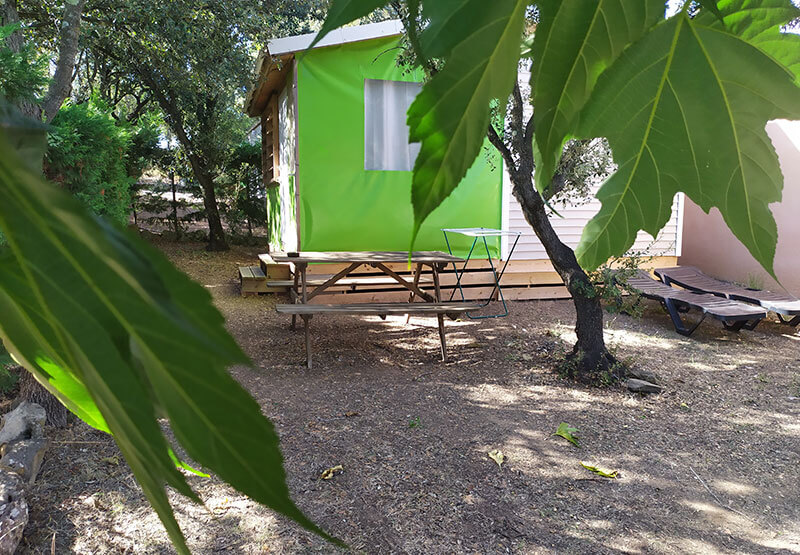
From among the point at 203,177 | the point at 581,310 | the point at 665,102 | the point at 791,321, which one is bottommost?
the point at 791,321

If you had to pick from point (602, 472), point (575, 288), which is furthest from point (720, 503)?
point (575, 288)

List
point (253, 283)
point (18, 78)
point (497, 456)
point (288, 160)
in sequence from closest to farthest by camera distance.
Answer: point (18, 78), point (497, 456), point (288, 160), point (253, 283)

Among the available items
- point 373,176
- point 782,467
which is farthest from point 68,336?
point 373,176

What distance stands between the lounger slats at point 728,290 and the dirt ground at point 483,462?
2.20 feet

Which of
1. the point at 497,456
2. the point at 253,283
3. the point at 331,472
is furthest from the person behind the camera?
the point at 253,283

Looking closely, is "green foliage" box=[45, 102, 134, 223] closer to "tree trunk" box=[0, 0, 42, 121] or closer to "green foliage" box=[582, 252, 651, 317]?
"tree trunk" box=[0, 0, 42, 121]

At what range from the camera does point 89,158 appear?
3625 millimetres

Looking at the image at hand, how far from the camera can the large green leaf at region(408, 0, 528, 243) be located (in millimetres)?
261

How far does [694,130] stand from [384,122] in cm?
711

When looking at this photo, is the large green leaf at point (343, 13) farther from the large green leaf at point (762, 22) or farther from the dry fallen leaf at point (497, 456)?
the dry fallen leaf at point (497, 456)

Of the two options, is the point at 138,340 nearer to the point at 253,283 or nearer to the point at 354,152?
the point at 354,152

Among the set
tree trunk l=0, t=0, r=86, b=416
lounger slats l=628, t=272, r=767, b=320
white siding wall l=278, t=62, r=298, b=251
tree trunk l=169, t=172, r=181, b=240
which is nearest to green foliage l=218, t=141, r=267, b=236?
tree trunk l=169, t=172, r=181, b=240

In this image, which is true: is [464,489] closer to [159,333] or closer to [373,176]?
[159,333]

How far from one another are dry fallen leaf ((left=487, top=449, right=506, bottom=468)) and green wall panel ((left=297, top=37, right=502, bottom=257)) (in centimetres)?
344
